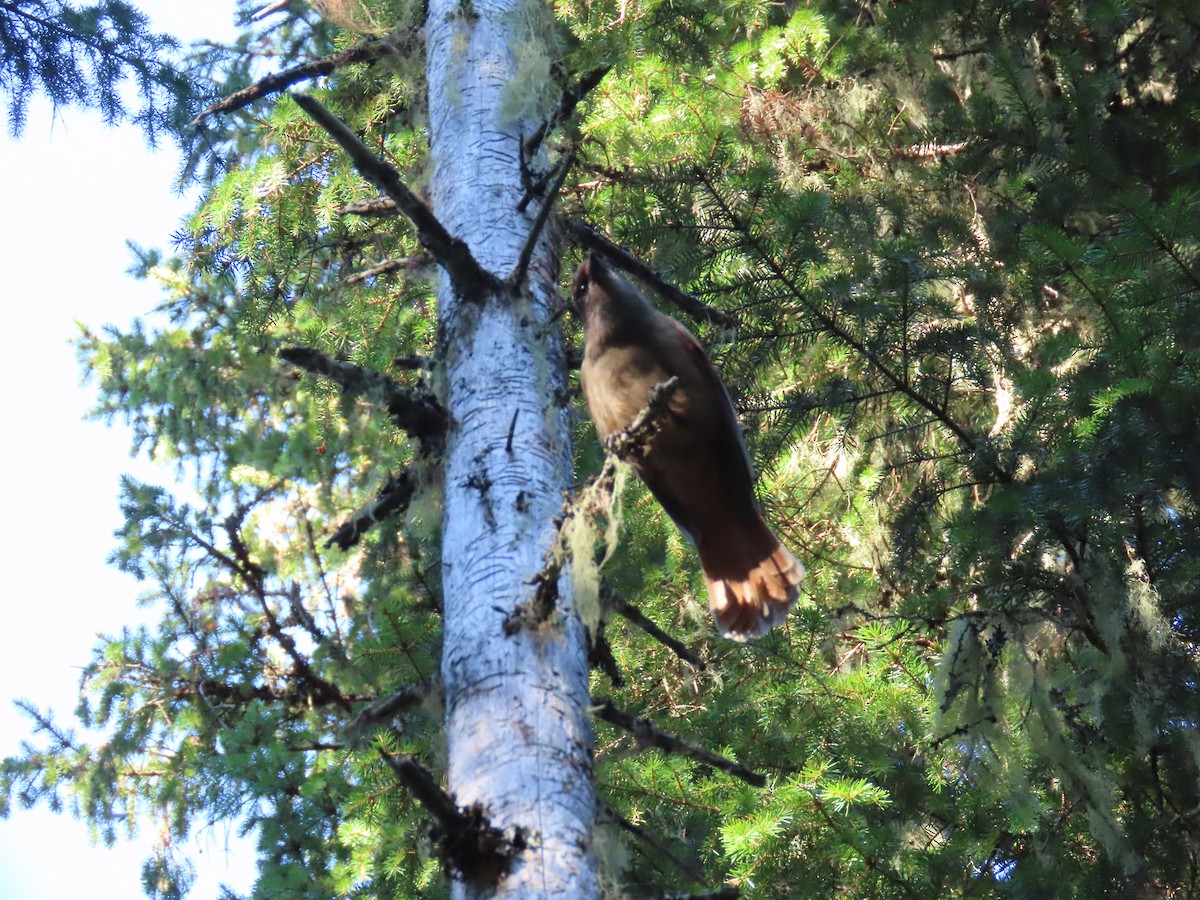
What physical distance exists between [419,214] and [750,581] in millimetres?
1543

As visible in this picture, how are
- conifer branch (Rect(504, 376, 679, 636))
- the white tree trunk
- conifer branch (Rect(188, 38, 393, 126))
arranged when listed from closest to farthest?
the white tree trunk
conifer branch (Rect(504, 376, 679, 636))
conifer branch (Rect(188, 38, 393, 126))

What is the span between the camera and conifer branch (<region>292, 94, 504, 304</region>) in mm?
2748

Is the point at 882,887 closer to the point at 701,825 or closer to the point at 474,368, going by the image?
the point at 701,825

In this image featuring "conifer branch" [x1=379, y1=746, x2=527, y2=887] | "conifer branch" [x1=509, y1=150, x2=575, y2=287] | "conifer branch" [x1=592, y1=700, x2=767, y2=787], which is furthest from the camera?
"conifer branch" [x1=509, y1=150, x2=575, y2=287]

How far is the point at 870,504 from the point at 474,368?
10.3 feet

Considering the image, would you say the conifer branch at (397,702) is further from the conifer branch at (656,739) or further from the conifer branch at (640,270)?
the conifer branch at (640,270)

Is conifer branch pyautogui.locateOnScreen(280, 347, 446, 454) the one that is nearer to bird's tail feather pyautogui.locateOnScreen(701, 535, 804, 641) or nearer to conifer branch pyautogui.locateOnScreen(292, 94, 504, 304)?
conifer branch pyautogui.locateOnScreen(292, 94, 504, 304)

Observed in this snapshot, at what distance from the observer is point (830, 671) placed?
218 inches

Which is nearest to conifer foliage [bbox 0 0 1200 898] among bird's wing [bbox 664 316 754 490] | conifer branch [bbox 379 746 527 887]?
conifer branch [bbox 379 746 527 887]

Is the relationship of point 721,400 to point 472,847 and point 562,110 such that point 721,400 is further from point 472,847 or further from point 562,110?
point 472,847

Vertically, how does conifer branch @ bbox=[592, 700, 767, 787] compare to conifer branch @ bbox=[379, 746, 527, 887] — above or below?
above

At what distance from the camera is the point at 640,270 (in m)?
4.11

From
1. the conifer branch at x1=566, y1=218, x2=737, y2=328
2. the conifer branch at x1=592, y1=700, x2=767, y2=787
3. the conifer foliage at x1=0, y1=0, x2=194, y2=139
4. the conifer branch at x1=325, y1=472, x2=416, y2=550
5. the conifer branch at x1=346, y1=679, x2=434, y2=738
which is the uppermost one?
the conifer foliage at x1=0, y1=0, x2=194, y2=139

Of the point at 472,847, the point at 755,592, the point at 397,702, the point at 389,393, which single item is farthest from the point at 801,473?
the point at 472,847
